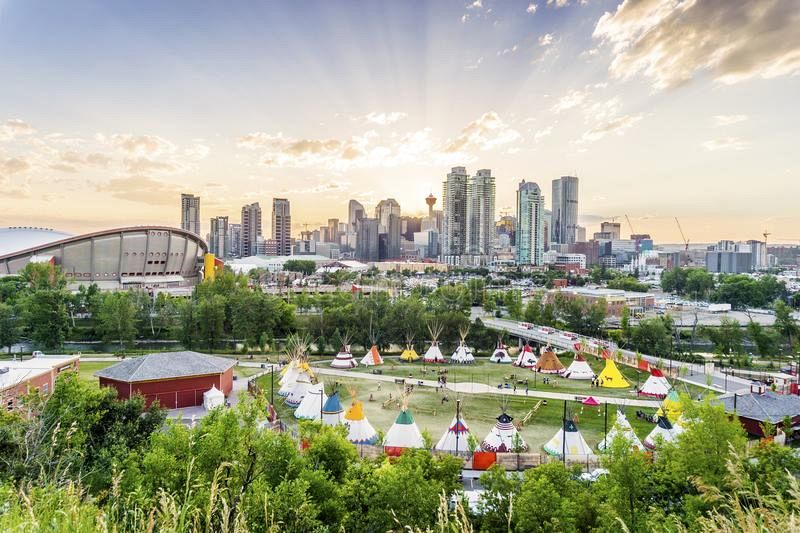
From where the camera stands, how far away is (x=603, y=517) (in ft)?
31.0

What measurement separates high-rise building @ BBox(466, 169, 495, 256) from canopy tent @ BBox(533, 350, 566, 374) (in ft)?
403

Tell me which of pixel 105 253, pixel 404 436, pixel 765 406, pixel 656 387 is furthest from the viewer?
pixel 105 253

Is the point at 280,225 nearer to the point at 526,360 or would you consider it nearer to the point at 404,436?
the point at 526,360

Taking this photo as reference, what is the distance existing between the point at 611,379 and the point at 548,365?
4.75m

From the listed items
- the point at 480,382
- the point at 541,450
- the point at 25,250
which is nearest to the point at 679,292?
the point at 480,382

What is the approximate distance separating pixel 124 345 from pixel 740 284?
3236 inches

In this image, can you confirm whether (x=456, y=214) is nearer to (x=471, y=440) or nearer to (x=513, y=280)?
(x=513, y=280)

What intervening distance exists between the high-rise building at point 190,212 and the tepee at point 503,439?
17475 cm

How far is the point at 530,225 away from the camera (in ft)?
514

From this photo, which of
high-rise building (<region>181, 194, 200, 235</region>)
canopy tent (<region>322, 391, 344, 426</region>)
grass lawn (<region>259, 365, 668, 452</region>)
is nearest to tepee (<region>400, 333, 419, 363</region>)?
grass lawn (<region>259, 365, 668, 452</region>)

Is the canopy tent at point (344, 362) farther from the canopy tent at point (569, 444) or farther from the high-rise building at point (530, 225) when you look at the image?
the high-rise building at point (530, 225)

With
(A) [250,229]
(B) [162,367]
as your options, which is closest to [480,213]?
(A) [250,229]

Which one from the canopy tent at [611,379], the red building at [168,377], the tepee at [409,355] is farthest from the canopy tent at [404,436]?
the tepee at [409,355]

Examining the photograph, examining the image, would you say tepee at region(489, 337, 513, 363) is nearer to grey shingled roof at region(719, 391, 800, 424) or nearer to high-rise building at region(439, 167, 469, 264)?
grey shingled roof at region(719, 391, 800, 424)
